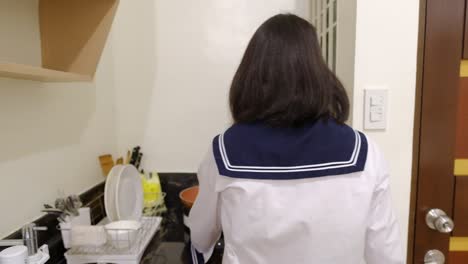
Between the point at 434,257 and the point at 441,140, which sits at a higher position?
the point at 441,140

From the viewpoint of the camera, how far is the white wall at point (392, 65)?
3.04 feet

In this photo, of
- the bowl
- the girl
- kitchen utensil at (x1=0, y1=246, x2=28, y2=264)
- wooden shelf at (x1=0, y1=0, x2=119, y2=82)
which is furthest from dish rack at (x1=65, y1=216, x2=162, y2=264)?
wooden shelf at (x1=0, y1=0, x2=119, y2=82)

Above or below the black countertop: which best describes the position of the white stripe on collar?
above

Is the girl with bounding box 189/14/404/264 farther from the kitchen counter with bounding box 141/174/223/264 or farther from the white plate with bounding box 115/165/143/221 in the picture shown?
the white plate with bounding box 115/165/143/221

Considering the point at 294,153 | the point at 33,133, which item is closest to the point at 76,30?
the point at 33,133

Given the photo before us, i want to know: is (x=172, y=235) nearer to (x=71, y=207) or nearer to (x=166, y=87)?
(x=71, y=207)

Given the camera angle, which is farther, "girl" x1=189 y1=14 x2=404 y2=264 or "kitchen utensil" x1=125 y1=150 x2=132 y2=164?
"kitchen utensil" x1=125 y1=150 x2=132 y2=164

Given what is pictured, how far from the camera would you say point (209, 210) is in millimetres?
863

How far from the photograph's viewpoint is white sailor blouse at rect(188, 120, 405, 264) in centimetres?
72

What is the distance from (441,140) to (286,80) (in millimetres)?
593

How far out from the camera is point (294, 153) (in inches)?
28.0

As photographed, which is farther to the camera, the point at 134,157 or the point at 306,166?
the point at 134,157

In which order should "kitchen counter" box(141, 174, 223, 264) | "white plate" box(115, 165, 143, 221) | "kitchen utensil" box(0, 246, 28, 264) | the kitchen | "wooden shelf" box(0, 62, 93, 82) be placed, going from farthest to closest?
the kitchen < "white plate" box(115, 165, 143, 221) < "kitchen counter" box(141, 174, 223, 264) < "kitchen utensil" box(0, 246, 28, 264) < "wooden shelf" box(0, 62, 93, 82)

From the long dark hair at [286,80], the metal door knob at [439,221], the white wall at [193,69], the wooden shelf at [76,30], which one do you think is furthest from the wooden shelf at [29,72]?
the metal door knob at [439,221]
